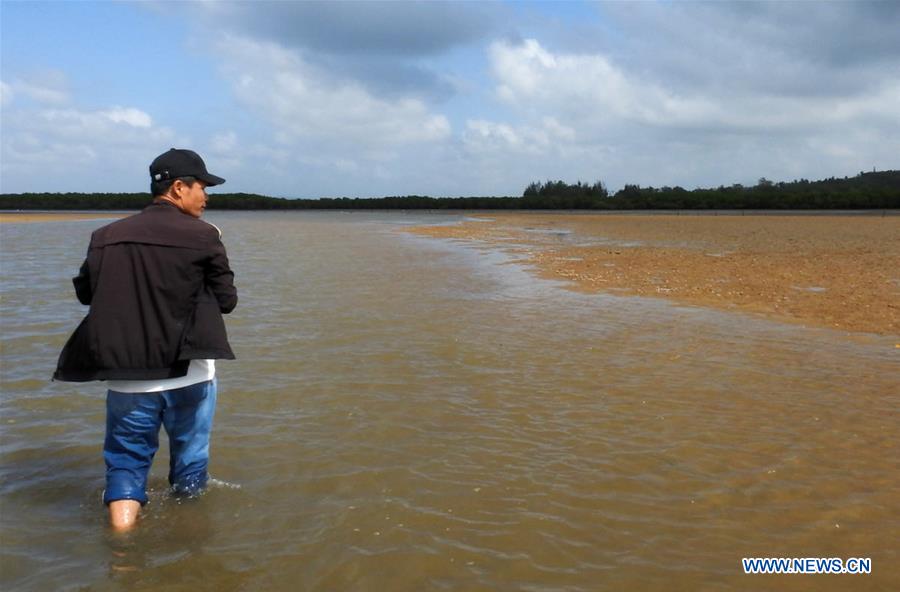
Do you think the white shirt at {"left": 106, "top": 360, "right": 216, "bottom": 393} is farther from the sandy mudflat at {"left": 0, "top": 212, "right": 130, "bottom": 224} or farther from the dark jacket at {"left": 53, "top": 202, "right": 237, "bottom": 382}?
the sandy mudflat at {"left": 0, "top": 212, "right": 130, "bottom": 224}

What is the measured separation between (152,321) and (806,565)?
3.52 meters

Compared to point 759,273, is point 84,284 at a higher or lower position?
higher

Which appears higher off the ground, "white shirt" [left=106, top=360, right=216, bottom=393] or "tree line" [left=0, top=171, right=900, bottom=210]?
"tree line" [left=0, top=171, right=900, bottom=210]

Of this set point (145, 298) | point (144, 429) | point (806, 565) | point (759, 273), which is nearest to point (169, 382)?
point (144, 429)

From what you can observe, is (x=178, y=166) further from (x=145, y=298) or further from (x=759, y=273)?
(x=759, y=273)

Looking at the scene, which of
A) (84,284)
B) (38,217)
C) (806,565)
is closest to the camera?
(806,565)

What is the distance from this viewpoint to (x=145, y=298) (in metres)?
3.38

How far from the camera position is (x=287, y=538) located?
3.53 meters

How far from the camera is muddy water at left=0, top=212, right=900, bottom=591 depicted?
329cm

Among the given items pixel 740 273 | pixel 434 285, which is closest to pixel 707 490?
pixel 434 285

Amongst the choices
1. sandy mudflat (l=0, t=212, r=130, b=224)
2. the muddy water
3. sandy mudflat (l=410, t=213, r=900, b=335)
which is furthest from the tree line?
the muddy water

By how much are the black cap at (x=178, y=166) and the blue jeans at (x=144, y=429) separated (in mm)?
1116

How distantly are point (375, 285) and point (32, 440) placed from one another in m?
9.38

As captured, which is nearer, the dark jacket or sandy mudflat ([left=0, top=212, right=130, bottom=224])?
the dark jacket
